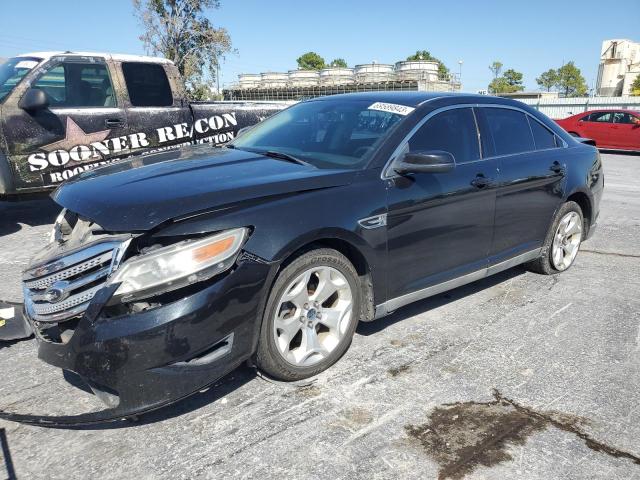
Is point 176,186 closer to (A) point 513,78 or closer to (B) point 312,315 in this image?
(B) point 312,315

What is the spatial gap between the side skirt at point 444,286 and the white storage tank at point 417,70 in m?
42.6

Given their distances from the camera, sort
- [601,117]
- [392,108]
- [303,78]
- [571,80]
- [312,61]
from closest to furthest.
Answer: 1. [392,108]
2. [601,117]
3. [303,78]
4. [571,80]
5. [312,61]

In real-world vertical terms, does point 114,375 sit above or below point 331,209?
below

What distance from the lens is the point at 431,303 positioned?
166 inches

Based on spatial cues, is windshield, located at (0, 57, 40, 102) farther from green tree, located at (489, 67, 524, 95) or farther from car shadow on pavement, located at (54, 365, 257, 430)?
green tree, located at (489, 67, 524, 95)

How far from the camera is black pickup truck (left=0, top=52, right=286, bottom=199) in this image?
227 inches

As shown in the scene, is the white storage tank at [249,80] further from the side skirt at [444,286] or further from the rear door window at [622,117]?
the side skirt at [444,286]

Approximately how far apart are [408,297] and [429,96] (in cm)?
155

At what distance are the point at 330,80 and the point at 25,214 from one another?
45809 mm

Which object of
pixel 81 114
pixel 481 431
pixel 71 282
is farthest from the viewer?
pixel 81 114

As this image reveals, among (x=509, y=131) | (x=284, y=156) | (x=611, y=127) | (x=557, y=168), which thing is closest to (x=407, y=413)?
(x=284, y=156)

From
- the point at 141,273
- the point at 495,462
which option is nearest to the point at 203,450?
the point at 141,273

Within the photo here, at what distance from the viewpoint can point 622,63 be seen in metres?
62.8

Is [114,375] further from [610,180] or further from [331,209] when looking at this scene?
[610,180]
